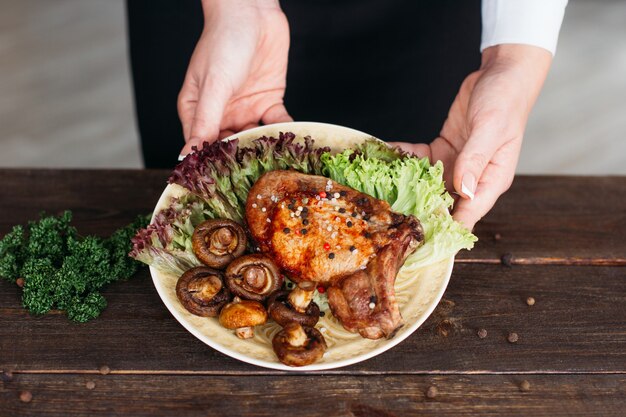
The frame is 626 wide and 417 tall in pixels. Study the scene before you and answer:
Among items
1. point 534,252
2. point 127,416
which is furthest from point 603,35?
point 127,416

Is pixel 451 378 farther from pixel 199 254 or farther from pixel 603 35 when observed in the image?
pixel 603 35

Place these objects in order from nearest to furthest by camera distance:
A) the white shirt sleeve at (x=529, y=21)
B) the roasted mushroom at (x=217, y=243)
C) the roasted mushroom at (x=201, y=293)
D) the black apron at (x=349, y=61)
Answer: the roasted mushroom at (x=201, y=293)
the roasted mushroom at (x=217, y=243)
the white shirt sleeve at (x=529, y=21)
the black apron at (x=349, y=61)

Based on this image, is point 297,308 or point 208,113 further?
point 208,113

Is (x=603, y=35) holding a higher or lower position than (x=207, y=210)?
lower

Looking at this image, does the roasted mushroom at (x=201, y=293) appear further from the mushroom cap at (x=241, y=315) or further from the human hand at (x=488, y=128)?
the human hand at (x=488, y=128)

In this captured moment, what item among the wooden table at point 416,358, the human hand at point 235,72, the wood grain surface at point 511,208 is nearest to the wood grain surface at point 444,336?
the wooden table at point 416,358

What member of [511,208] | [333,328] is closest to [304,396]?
[333,328]

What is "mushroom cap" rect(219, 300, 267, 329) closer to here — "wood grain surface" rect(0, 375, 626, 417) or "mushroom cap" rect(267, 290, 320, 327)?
"mushroom cap" rect(267, 290, 320, 327)

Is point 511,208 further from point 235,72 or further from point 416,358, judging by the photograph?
point 235,72
